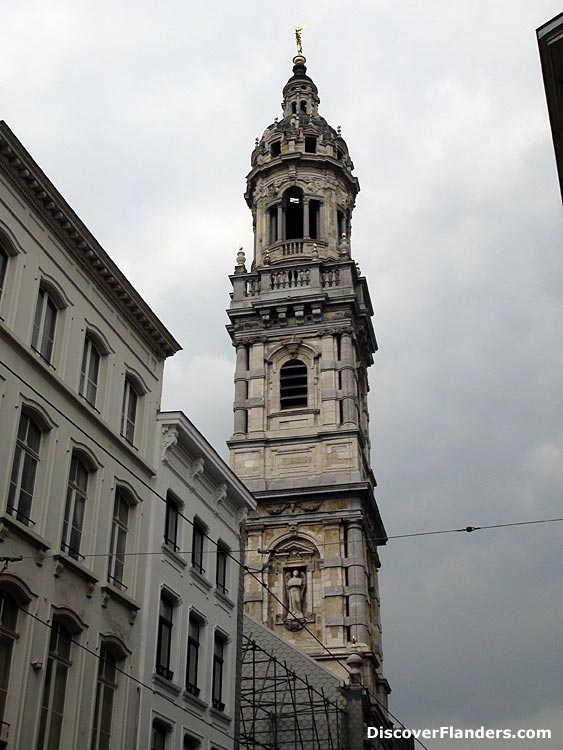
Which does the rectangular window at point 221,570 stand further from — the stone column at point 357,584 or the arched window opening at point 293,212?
the arched window opening at point 293,212

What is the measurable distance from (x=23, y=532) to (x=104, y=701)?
193 inches

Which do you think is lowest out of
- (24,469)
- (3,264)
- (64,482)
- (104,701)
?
(104,701)

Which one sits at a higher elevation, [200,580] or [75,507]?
[200,580]

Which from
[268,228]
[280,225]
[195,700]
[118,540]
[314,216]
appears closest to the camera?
[118,540]

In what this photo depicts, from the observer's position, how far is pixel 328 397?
5234 cm

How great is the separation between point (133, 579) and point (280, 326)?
3140 centimetres

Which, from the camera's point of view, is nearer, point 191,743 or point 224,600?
point 191,743

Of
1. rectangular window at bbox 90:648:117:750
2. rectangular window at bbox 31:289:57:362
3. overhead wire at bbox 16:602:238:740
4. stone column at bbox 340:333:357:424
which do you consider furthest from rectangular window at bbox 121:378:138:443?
stone column at bbox 340:333:357:424

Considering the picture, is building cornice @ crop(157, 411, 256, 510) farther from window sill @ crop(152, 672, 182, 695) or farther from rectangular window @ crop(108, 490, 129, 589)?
window sill @ crop(152, 672, 182, 695)

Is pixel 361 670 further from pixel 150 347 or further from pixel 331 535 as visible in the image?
pixel 150 347

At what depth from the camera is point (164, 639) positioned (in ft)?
85.5

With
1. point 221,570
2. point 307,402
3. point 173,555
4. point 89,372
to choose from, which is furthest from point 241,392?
point 89,372

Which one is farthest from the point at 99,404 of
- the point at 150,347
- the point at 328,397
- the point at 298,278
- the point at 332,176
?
the point at 332,176

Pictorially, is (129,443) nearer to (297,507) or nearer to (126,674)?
(126,674)
